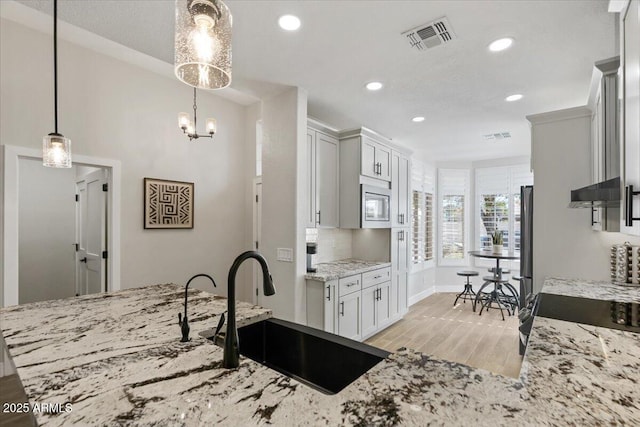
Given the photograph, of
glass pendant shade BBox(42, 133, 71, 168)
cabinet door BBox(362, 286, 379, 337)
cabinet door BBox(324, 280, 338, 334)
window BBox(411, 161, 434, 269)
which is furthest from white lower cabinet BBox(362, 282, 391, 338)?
glass pendant shade BBox(42, 133, 71, 168)

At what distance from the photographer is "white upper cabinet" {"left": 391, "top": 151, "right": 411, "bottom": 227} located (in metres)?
4.34

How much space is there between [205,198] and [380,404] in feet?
13.7

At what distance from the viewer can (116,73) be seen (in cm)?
359

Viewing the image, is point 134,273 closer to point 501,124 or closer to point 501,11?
point 501,11

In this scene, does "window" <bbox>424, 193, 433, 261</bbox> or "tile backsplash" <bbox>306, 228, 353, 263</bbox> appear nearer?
"tile backsplash" <bbox>306, 228, 353, 263</bbox>

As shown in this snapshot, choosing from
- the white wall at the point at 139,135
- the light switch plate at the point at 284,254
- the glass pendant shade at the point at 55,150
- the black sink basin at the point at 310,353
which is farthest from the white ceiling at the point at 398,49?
the black sink basin at the point at 310,353

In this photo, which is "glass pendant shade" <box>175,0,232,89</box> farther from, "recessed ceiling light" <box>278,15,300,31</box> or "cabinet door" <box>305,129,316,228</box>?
"cabinet door" <box>305,129,316,228</box>

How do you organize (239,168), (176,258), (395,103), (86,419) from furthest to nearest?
(239,168) → (176,258) → (395,103) → (86,419)

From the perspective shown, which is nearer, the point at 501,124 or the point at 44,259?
the point at 501,124

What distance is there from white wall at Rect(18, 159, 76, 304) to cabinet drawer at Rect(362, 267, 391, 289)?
14.3 feet

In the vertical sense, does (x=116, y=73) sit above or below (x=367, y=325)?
above

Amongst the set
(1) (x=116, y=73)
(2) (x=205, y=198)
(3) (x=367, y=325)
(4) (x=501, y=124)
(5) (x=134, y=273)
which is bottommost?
(3) (x=367, y=325)

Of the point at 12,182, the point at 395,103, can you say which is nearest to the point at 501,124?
the point at 395,103

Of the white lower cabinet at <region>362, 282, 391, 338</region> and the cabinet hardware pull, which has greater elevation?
the cabinet hardware pull
